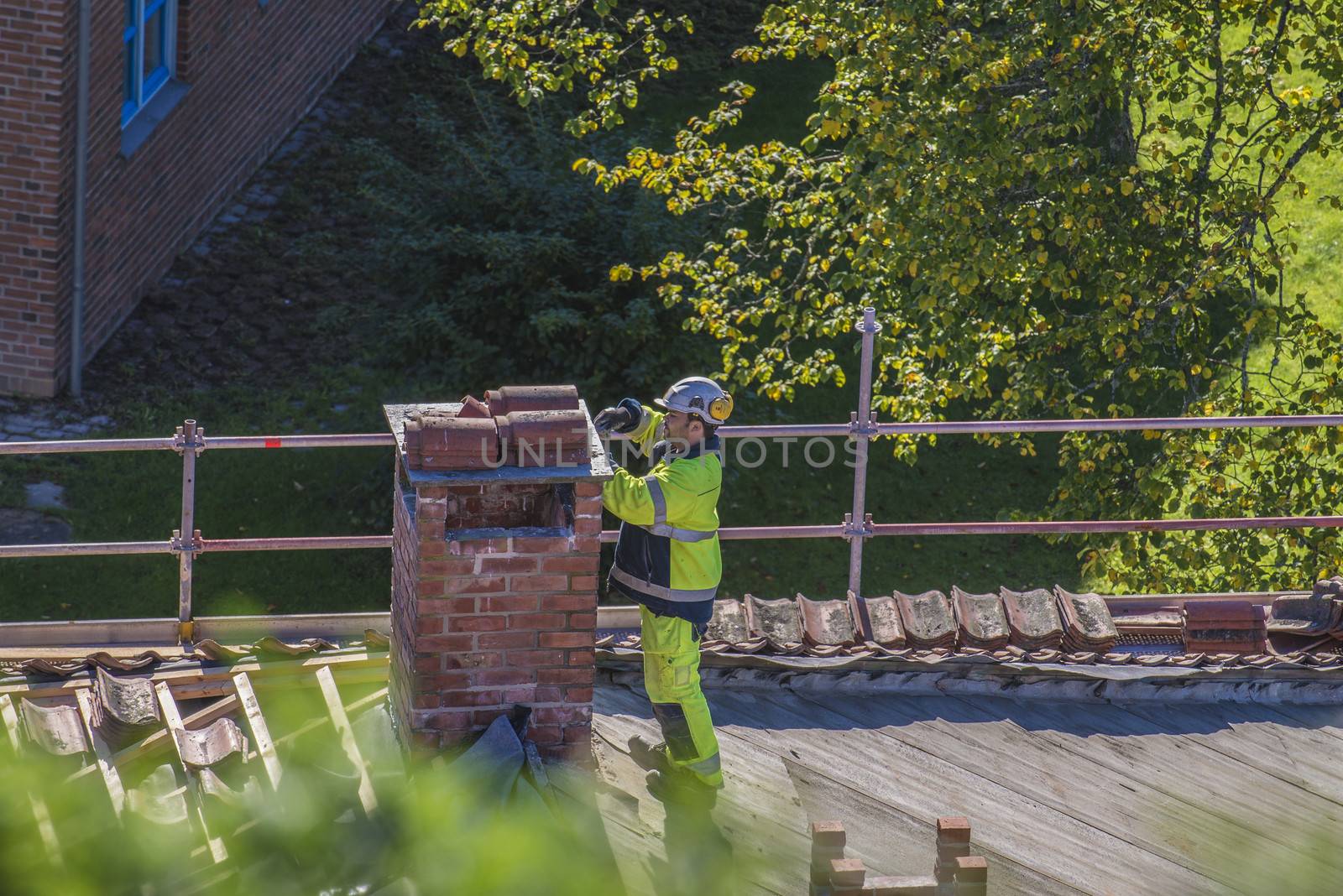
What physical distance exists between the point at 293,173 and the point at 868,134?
9020 mm

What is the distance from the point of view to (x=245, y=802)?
3.86 metres

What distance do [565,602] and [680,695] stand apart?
79 cm

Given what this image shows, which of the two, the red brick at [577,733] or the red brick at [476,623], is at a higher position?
the red brick at [476,623]

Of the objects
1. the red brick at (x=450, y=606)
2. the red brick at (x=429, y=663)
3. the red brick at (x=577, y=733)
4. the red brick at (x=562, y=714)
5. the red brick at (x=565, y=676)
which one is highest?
the red brick at (x=450, y=606)

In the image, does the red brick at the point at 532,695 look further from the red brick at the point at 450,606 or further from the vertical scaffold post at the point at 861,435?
the vertical scaffold post at the point at 861,435

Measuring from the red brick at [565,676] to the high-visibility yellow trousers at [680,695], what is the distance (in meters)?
0.57

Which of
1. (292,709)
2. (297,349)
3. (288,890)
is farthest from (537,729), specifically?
(297,349)

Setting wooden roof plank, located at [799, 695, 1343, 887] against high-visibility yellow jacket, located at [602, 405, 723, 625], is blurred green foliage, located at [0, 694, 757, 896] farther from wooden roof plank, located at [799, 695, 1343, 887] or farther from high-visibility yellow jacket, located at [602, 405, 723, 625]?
wooden roof plank, located at [799, 695, 1343, 887]

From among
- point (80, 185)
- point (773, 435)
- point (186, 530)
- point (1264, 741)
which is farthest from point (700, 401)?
point (80, 185)

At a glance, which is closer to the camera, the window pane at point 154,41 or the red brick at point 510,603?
A: the red brick at point 510,603

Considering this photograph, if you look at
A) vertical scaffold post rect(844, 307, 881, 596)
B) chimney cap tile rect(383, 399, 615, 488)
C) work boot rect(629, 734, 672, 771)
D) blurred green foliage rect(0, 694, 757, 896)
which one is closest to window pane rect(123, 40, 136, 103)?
vertical scaffold post rect(844, 307, 881, 596)

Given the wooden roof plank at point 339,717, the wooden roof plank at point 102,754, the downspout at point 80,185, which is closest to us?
the wooden roof plank at point 339,717

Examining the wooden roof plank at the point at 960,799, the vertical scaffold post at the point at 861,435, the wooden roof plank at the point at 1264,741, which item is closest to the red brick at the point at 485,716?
the wooden roof plank at the point at 960,799

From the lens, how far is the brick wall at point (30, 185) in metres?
13.8
